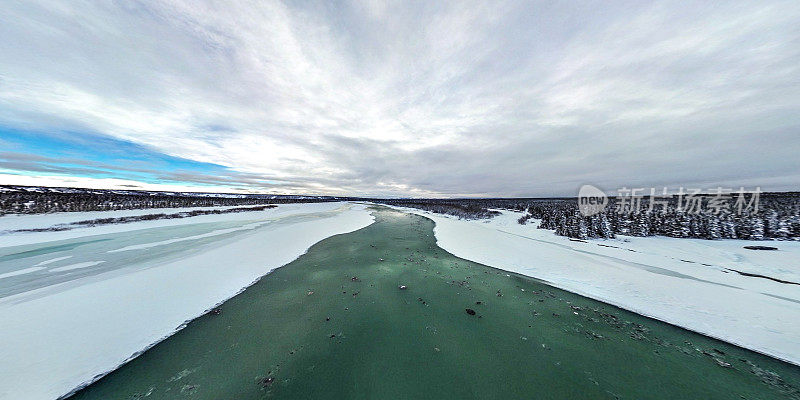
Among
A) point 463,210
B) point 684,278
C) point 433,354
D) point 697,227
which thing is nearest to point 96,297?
point 433,354

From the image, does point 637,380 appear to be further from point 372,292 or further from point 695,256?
point 695,256

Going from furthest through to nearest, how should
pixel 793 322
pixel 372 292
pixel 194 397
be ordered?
pixel 372 292
pixel 793 322
pixel 194 397

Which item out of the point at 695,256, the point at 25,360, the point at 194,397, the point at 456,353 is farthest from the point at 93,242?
the point at 695,256

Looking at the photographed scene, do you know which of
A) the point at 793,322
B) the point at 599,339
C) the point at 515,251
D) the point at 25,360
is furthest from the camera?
the point at 515,251

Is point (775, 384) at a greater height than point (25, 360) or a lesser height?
lesser

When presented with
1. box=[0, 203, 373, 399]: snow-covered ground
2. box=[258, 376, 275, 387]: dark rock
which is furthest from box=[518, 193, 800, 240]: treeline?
box=[0, 203, 373, 399]: snow-covered ground

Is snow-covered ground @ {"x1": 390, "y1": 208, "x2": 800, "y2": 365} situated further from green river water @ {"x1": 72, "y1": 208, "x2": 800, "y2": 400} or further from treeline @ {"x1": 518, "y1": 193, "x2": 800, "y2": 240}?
treeline @ {"x1": 518, "y1": 193, "x2": 800, "y2": 240}
